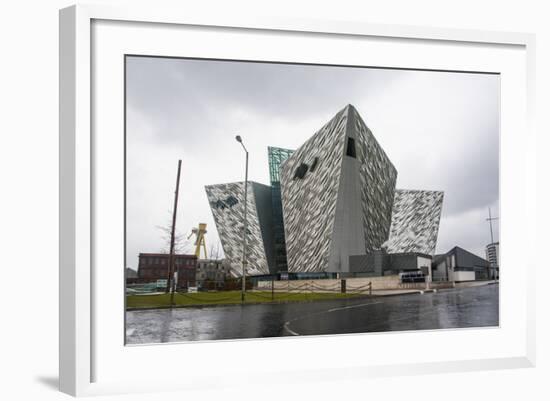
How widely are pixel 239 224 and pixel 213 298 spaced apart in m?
5.06

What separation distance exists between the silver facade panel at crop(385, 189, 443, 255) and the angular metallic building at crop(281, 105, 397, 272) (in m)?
0.34

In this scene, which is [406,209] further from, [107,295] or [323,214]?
[107,295]

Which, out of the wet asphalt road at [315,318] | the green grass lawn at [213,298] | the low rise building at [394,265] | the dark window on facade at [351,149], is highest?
the dark window on facade at [351,149]

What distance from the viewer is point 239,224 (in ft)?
55.6

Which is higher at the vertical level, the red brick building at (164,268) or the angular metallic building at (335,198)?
the angular metallic building at (335,198)

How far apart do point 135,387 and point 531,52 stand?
8.92 m

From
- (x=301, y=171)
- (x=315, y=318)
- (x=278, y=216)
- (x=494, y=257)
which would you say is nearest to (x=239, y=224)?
(x=278, y=216)

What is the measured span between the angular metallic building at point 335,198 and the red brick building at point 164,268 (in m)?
5.31

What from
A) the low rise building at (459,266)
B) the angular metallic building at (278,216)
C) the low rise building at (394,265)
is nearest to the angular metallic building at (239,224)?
the angular metallic building at (278,216)

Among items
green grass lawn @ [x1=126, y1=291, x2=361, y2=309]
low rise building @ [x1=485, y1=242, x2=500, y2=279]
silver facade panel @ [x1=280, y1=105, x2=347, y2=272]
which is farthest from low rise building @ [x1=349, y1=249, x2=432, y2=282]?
silver facade panel @ [x1=280, y1=105, x2=347, y2=272]

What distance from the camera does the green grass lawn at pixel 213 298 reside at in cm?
1068

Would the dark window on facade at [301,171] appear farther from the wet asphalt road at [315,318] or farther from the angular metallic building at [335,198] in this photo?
the wet asphalt road at [315,318]

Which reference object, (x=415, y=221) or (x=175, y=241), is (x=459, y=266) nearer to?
(x=415, y=221)

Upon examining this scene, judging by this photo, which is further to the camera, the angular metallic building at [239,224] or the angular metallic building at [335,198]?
the angular metallic building at [335,198]
